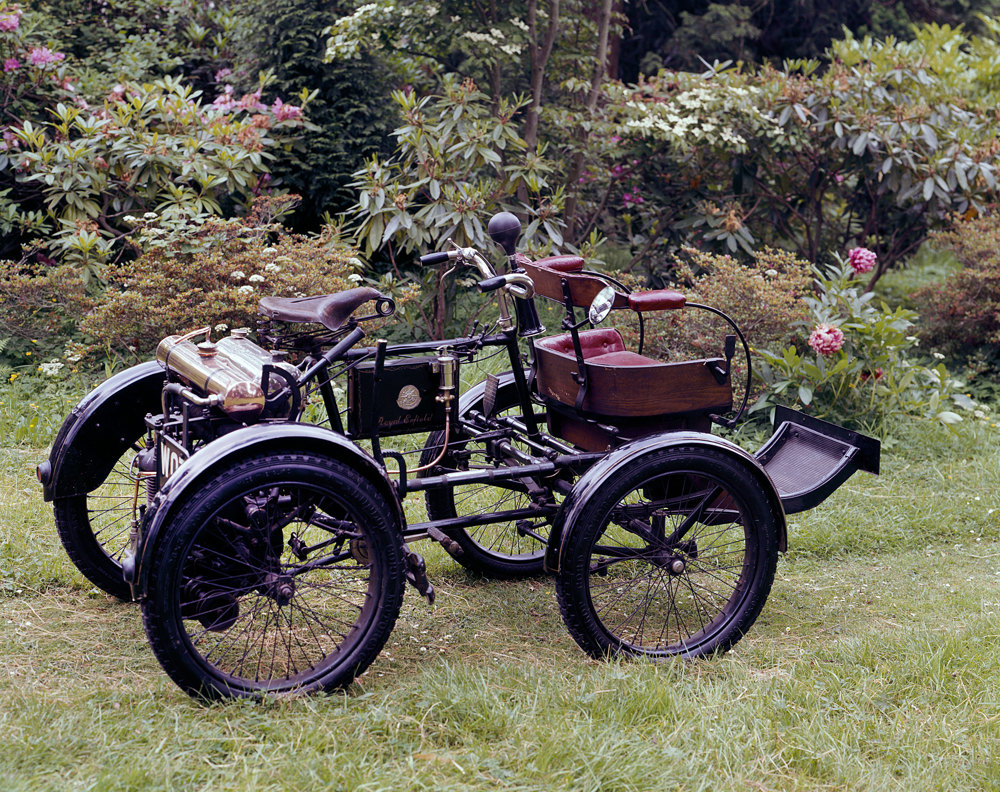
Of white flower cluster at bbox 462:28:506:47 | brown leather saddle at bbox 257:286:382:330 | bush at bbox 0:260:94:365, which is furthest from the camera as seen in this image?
white flower cluster at bbox 462:28:506:47

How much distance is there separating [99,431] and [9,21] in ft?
15.5

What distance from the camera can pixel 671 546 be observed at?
10.7 ft

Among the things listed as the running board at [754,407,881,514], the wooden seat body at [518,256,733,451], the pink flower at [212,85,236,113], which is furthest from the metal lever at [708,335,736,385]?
the pink flower at [212,85,236,113]

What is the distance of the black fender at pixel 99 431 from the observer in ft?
10.7

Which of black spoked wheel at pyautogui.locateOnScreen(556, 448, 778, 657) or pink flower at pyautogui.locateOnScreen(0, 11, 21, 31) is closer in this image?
black spoked wheel at pyautogui.locateOnScreen(556, 448, 778, 657)

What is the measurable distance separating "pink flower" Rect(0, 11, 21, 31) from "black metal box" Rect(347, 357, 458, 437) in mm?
5227

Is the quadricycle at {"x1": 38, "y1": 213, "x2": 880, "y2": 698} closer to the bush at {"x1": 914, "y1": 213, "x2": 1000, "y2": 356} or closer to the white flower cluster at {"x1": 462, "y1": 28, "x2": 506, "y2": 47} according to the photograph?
the white flower cluster at {"x1": 462, "y1": 28, "x2": 506, "y2": 47}

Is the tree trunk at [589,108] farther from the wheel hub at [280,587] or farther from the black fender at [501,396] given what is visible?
the wheel hub at [280,587]

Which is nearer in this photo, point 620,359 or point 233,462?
point 233,462

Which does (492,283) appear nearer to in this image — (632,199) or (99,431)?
(99,431)

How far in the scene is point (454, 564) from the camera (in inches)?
161

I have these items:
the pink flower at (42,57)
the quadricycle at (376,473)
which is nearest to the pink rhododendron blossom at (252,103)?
the pink flower at (42,57)

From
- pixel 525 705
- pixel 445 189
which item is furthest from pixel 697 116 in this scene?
pixel 525 705

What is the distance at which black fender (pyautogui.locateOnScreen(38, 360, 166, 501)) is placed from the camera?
10.7 ft
